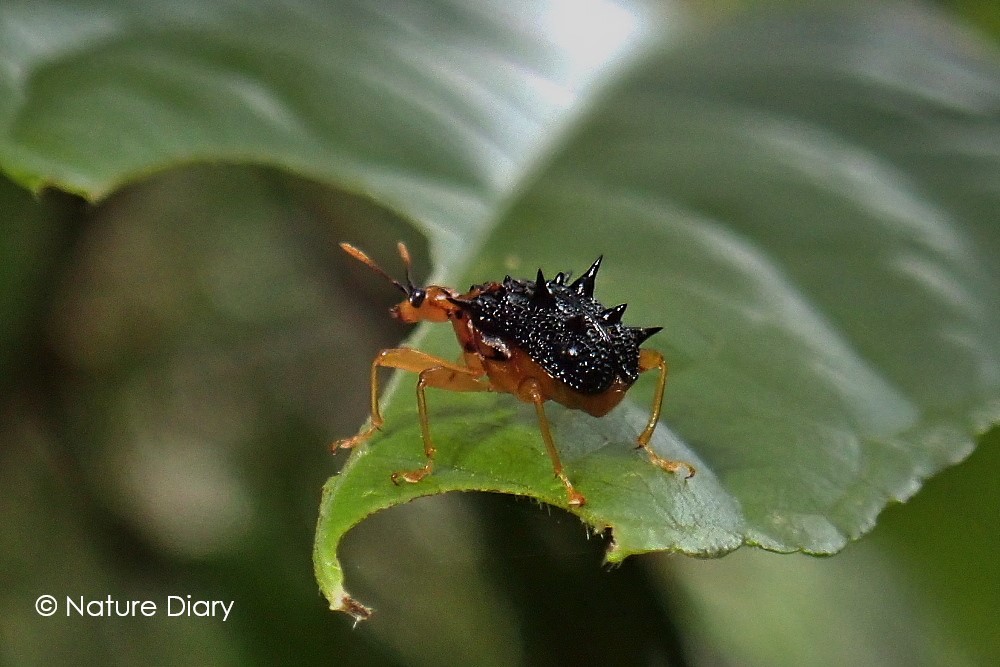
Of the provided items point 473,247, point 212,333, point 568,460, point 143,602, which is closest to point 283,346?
point 212,333

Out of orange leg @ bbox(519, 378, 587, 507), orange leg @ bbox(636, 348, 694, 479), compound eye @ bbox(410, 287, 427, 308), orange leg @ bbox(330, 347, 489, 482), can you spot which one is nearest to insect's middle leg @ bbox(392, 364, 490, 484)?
orange leg @ bbox(330, 347, 489, 482)

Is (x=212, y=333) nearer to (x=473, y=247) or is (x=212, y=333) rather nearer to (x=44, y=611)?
(x=44, y=611)

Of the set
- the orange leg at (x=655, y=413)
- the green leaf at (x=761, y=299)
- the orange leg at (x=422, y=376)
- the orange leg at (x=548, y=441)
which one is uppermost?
the green leaf at (x=761, y=299)

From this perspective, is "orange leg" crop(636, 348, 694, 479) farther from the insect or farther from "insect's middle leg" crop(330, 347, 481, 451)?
"insect's middle leg" crop(330, 347, 481, 451)

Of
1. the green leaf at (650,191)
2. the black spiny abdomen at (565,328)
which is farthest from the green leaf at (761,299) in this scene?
the black spiny abdomen at (565,328)

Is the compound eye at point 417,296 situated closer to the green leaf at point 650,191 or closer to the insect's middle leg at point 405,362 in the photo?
the green leaf at point 650,191

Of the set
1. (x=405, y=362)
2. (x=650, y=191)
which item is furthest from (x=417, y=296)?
(x=650, y=191)
